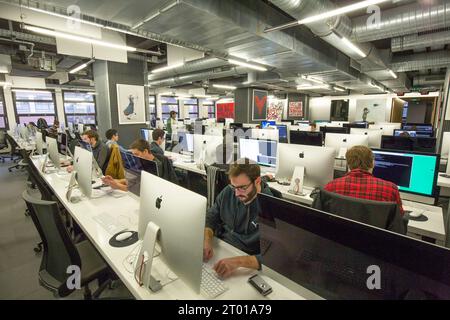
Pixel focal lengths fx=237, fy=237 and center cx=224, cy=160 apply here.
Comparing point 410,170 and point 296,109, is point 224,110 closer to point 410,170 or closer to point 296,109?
point 296,109

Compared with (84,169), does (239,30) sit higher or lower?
higher

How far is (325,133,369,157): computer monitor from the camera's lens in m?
3.17

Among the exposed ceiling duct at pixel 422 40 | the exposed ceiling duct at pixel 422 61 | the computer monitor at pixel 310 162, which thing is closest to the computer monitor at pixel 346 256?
the computer monitor at pixel 310 162

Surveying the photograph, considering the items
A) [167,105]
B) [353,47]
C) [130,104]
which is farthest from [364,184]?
[167,105]

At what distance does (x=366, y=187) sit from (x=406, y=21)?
3.25m

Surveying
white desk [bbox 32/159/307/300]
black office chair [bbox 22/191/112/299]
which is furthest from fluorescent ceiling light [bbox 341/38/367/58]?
black office chair [bbox 22/191/112/299]

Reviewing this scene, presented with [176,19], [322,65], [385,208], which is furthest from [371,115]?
[385,208]

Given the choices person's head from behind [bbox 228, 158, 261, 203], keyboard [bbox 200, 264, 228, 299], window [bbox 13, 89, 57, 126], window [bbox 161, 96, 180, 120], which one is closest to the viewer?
keyboard [bbox 200, 264, 228, 299]

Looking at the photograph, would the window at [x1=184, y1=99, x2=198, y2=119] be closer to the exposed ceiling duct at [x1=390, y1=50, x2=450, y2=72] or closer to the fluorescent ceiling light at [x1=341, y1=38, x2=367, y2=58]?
the exposed ceiling duct at [x1=390, y1=50, x2=450, y2=72]

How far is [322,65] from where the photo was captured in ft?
18.2

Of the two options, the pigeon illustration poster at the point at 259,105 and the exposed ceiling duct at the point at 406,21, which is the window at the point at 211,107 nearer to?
the pigeon illustration poster at the point at 259,105

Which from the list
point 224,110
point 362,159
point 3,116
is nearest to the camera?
point 362,159

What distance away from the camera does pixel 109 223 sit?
179cm
